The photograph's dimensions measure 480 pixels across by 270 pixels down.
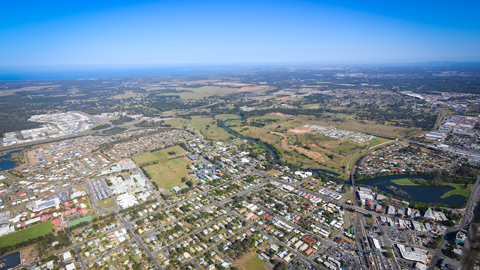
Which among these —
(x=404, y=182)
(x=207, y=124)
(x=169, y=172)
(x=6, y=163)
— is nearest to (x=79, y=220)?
(x=169, y=172)

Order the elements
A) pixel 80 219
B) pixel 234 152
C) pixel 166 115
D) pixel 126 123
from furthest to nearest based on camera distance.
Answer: pixel 166 115
pixel 126 123
pixel 234 152
pixel 80 219

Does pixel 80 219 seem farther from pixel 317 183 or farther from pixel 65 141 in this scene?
pixel 65 141

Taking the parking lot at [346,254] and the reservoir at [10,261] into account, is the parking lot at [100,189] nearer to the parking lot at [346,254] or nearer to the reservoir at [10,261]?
the reservoir at [10,261]

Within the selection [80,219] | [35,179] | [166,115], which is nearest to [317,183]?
[80,219]

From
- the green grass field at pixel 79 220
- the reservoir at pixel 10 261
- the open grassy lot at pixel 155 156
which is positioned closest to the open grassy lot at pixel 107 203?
the green grass field at pixel 79 220

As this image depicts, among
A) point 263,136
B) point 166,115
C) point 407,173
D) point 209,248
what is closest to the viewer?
point 209,248

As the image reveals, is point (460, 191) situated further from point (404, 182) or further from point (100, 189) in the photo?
point (100, 189)
